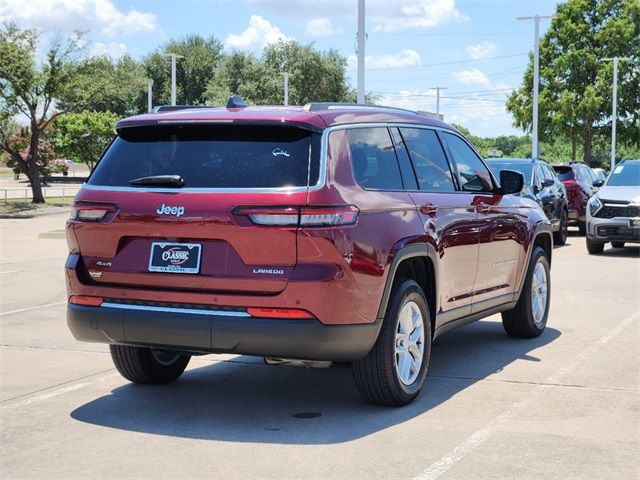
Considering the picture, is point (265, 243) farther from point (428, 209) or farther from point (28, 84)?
point (28, 84)

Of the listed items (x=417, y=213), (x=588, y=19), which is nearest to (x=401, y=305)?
(x=417, y=213)

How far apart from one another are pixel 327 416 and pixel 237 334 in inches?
35.5

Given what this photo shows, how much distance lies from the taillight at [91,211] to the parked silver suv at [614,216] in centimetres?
1334

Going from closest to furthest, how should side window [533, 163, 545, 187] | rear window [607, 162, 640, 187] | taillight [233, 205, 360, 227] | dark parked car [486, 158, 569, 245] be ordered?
1. taillight [233, 205, 360, 227]
2. dark parked car [486, 158, 569, 245]
3. rear window [607, 162, 640, 187]
4. side window [533, 163, 545, 187]

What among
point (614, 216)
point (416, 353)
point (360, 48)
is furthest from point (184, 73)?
point (416, 353)

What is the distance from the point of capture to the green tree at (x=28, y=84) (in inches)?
1617

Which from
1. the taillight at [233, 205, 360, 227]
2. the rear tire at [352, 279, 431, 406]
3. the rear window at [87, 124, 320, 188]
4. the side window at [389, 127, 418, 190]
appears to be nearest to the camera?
the taillight at [233, 205, 360, 227]

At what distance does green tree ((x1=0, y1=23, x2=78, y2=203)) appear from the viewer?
41062 mm

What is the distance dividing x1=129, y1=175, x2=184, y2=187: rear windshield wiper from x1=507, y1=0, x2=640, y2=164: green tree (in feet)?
198

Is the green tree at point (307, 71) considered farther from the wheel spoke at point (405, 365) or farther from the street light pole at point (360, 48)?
the wheel spoke at point (405, 365)

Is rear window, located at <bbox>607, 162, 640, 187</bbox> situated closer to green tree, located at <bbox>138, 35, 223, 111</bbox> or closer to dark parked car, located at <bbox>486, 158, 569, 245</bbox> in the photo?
dark parked car, located at <bbox>486, 158, 569, 245</bbox>

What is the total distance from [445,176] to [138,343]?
262 cm

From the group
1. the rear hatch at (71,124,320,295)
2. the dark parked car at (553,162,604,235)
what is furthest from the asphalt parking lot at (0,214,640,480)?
the dark parked car at (553,162,604,235)

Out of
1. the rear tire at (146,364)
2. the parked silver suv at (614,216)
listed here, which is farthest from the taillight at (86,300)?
the parked silver suv at (614,216)
